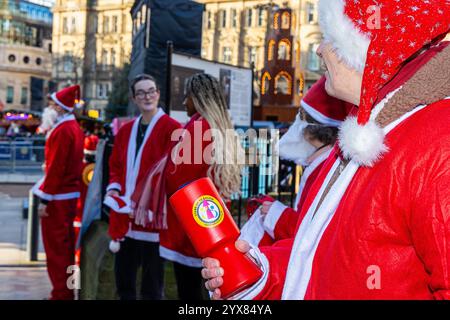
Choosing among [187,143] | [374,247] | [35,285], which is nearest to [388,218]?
[374,247]

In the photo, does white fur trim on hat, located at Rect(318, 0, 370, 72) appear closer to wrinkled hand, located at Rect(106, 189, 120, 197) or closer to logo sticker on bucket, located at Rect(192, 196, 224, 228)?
logo sticker on bucket, located at Rect(192, 196, 224, 228)

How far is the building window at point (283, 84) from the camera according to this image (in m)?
27.5

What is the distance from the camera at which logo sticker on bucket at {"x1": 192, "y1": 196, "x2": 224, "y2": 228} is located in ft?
5.38

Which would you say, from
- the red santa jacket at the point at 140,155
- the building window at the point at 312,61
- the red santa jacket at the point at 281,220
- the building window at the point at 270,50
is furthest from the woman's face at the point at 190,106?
the building window at the point at 312,61

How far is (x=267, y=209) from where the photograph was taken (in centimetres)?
283

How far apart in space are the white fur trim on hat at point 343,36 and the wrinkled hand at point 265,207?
128 centimetres

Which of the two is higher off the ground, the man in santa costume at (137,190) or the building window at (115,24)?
the building window at (115,24)

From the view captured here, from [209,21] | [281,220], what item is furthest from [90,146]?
[209,21]

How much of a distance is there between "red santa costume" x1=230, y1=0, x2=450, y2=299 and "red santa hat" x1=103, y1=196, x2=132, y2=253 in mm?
2782

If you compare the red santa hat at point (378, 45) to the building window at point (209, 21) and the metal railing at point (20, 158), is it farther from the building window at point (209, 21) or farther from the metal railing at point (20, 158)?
the building window at point (209, 21)

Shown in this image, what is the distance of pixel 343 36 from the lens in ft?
5.22

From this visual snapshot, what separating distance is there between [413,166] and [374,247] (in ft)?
0.70

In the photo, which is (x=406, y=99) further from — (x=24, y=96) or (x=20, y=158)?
(x=24, y=96)

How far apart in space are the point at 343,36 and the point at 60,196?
4378mm
